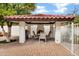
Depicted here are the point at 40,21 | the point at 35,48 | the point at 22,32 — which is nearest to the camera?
the point at 35,48

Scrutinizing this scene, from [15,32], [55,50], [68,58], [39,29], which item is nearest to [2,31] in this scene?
[15,32]

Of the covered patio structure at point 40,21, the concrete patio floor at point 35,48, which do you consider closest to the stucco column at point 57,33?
the covered patio structure at point 40,21

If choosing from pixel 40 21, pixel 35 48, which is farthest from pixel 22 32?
pixel 35 48

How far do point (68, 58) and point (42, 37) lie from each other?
429cm

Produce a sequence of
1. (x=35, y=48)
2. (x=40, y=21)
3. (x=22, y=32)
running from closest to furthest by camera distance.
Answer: (x=35, y=48), (x=40, y=21), (x=22, y=32)

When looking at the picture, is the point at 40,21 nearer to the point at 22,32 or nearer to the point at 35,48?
the point at 22,32

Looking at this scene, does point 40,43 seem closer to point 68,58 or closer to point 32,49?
point 32,49

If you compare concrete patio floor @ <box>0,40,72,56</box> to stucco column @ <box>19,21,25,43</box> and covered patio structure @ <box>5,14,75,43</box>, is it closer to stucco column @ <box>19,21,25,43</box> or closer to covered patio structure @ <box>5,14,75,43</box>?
stucco column @ <box>19,21,25,43</box>

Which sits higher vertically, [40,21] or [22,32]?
[40,21]

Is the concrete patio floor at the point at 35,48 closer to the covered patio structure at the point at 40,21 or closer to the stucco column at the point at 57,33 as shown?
the stucco column at the point at 57,33

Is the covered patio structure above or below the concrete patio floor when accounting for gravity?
above

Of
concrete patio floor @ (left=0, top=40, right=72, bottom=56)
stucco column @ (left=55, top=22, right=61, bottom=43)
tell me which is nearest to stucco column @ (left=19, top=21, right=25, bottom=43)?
concrete patio floor @ (left=0, top=40, right=72, bottom=56)

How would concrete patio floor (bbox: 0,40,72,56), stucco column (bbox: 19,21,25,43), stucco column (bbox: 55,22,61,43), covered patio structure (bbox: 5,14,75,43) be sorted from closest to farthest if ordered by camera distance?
concrete patio floor (bbox: 0,40,72,56)
covered patio structure (bbox: 5,14,75,43)
stucco column (bbox: 55,22,61,43)
stucco column (bbox: 19,21,25,43)

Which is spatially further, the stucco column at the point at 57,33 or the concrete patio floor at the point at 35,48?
the stucco column at the point at 57,33
